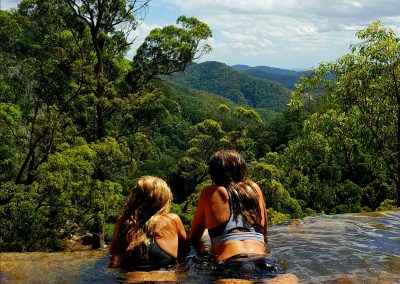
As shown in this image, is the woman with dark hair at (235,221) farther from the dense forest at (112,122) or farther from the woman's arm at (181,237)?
the dense forest at (112,122)

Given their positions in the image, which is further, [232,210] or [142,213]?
[142,213]

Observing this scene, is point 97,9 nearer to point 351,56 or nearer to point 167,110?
point 167,110

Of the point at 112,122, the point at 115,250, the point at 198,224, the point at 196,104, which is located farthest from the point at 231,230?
the point at 196,104

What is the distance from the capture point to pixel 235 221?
18.5ft

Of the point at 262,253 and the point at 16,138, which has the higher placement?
the point at 16,138

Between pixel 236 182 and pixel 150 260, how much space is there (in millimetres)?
1489

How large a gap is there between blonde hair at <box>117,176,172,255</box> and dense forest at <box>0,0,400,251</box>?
10.1 m

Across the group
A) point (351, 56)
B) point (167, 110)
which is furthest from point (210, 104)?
point (351, 56)

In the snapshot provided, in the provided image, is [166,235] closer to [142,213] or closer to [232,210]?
[142,213]

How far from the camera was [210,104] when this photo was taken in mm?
173000

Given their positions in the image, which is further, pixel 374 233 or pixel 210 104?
pixel 210 104

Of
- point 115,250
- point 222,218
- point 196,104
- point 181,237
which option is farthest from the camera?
point 196,104

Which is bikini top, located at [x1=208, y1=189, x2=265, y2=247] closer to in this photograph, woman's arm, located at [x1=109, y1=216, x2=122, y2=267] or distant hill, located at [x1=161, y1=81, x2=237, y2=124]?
woman's arm, located at [x1=109, y1=216, x2=122, y2=267]

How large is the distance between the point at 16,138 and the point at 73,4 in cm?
708
